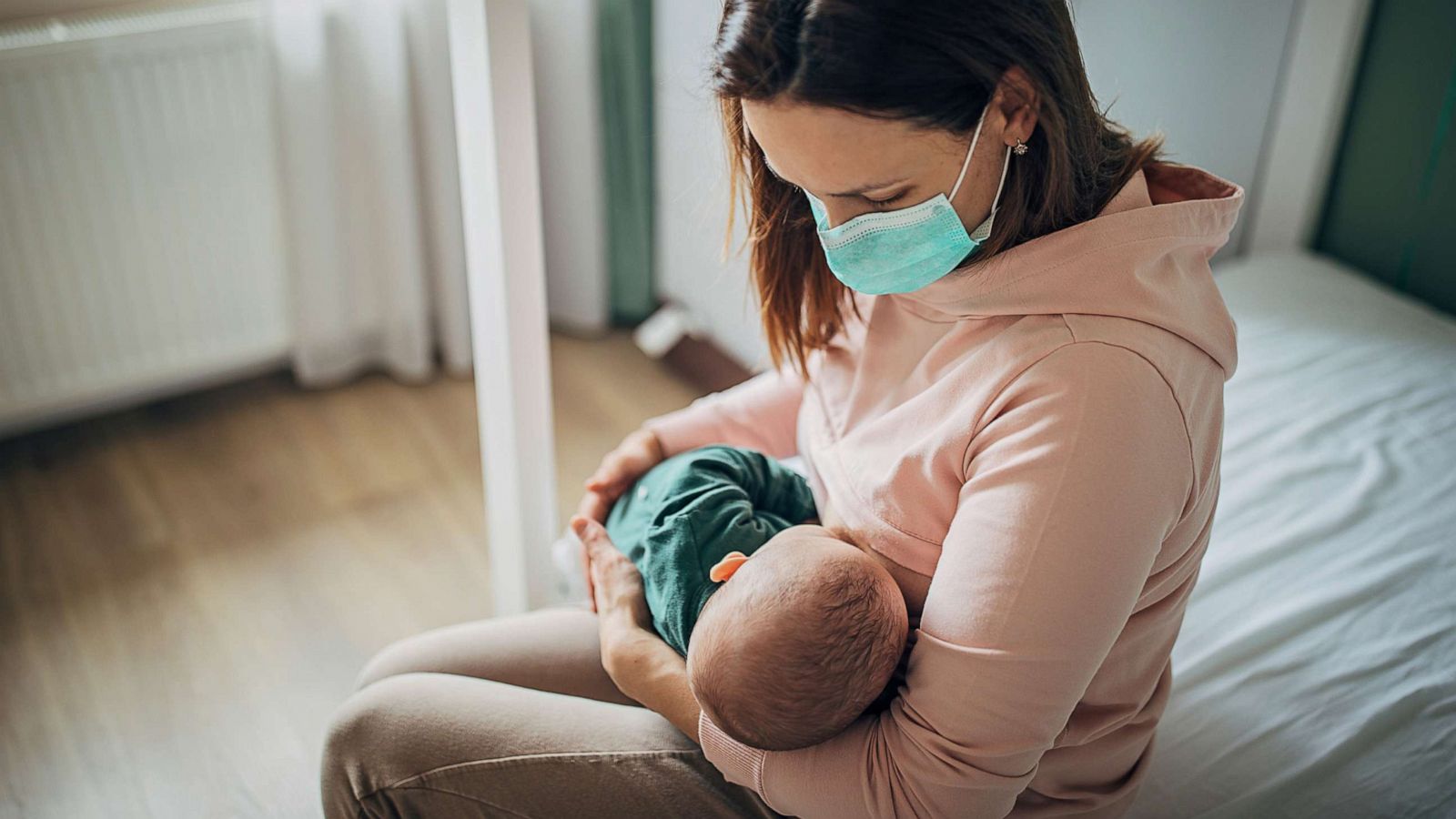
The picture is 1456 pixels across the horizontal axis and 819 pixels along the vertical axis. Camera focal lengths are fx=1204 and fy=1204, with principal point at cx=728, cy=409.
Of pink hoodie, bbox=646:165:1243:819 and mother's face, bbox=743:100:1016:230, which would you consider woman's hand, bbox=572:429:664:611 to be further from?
mother's face, bbox=743:100:1016:230

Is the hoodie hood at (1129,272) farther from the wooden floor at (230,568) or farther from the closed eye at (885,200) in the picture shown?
the wooden floor at (230,568)

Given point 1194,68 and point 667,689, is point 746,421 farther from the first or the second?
point 1194,68

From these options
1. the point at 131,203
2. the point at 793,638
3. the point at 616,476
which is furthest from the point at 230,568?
the point at 793,638

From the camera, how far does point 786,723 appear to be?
94 centimetres

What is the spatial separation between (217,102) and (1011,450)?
1.68m

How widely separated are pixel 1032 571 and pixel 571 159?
179cm

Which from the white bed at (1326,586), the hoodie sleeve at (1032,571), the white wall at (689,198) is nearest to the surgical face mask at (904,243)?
the hoodie sleeve at (1032,571)

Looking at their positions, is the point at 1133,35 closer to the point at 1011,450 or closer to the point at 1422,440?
the point at 1422,440

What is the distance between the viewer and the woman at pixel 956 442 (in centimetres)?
84

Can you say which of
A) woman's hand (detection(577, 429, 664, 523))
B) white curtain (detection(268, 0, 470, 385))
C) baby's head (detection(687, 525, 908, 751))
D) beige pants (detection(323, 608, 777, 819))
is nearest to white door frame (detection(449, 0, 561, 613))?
woman's hand (detection(577, 429, 664, 523))

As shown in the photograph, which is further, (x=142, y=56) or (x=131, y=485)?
(x=131, y=485)

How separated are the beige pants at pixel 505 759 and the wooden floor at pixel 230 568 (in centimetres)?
58

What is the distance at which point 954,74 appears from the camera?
2.70 feet

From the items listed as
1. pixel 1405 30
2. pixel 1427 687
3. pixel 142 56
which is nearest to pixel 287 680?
pixel 142 56
